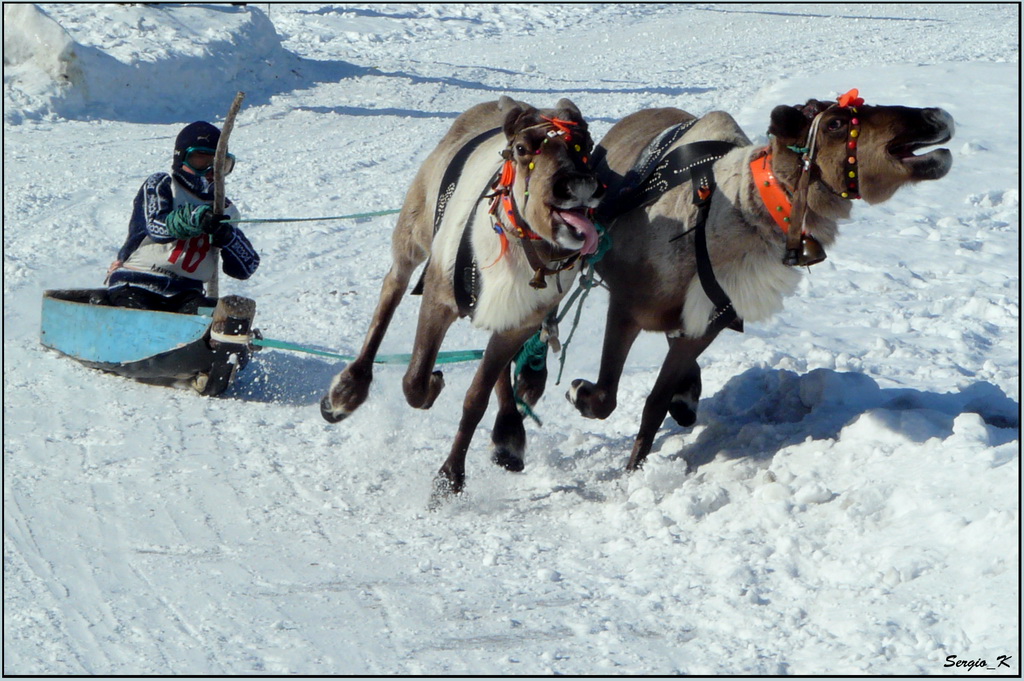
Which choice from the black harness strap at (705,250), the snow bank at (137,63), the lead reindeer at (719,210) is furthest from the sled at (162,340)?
the snow bank at (137,63)

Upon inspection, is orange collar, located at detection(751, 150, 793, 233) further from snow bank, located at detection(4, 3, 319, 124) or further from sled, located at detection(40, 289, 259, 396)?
snow bank, located at detection(4, 3, 319, 124)

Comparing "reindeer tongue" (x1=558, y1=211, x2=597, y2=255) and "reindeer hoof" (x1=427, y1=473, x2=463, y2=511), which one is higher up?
"reindeer tongue" (x1=558, y1=211, x2=597, y2=255)

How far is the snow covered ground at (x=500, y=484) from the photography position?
3729mm

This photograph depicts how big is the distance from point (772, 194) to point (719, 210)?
298 millimetres

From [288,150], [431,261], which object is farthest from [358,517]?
[288,150]

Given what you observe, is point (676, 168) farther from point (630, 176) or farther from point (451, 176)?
point (451, 176)

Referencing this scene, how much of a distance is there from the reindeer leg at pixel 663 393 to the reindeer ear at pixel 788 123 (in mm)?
1193

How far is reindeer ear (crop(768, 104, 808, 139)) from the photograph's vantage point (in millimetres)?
4574

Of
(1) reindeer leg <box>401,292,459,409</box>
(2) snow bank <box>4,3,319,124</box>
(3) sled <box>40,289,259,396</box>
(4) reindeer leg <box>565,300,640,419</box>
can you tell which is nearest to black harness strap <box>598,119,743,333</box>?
(4) reindeer leg <box>565,300,640,419</box>

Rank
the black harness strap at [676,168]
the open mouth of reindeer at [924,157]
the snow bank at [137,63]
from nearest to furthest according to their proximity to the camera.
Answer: the open mouth of reindeer at [924,157]
the black harness strap at [676,168]
the snow bank at [137,63]

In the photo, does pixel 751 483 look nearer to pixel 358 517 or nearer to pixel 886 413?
pixel 886 413

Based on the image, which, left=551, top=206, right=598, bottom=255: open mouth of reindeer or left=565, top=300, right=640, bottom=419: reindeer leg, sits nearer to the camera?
left=551, top=206, right=598, bottom=255: open mouth of reindeer

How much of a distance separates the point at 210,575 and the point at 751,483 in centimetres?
246

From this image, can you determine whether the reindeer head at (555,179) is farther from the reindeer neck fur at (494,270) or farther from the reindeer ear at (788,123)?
the reindeer ear at (788,123)
